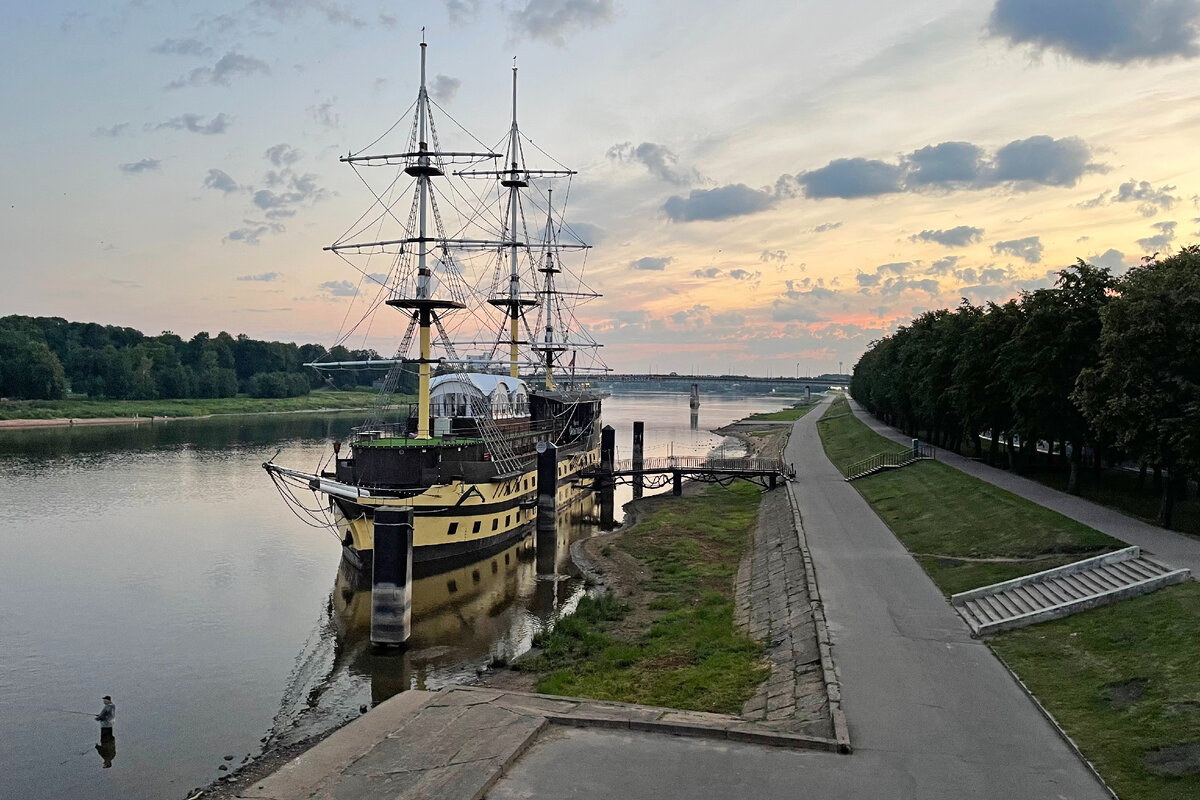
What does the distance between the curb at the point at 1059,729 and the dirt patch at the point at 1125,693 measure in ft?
4.72

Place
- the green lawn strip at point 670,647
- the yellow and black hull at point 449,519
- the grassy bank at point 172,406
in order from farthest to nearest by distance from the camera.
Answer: the grassy bank at point 172,406, the yellow and black hull at point 449,519, the green lawn strip at point 670,647

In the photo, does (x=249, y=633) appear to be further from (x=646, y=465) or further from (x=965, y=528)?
(x=646, y=465)

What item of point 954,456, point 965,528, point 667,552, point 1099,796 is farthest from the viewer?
point 954,456

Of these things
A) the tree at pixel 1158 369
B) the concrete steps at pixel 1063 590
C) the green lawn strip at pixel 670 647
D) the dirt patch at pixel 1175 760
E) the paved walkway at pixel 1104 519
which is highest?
the tree at pixel 1158 369

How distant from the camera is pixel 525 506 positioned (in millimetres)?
54281

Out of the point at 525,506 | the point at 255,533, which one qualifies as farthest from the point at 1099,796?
the point at 255,533

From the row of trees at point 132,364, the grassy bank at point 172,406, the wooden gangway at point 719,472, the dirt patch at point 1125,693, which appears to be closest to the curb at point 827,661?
the dirt patch at point 1125,693

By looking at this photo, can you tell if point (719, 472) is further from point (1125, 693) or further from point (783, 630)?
point (1125, 693)

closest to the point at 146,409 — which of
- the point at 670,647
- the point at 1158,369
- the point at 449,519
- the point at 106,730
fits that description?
the point at 449,519

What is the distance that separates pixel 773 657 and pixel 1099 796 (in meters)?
10.1

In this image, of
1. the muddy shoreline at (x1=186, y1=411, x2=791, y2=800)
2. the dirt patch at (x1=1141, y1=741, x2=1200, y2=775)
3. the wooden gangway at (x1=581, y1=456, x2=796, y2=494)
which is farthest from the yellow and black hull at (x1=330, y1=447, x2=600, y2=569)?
the dirt patch at (x1=1141, y1=741, x2=1200, y2=775)

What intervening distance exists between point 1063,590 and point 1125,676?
24.1ft

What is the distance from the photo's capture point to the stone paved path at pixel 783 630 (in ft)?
63.5

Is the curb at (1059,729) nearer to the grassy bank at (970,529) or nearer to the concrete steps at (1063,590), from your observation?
the concrete steps at (1063,590)
